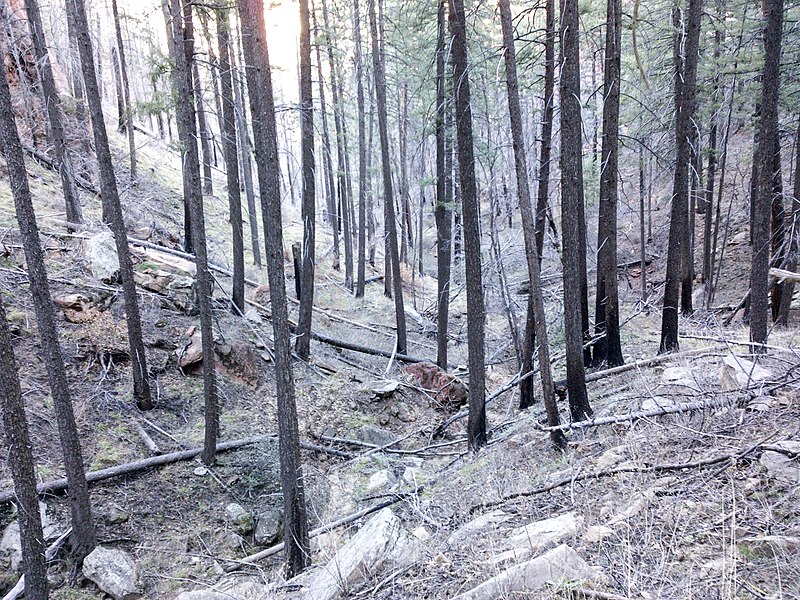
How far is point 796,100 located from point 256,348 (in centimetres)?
1565

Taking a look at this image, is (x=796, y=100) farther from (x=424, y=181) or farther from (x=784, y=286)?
(x=424, y=181)

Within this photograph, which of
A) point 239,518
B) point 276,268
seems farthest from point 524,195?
point 239,518

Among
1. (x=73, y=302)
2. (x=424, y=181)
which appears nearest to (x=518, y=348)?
(x=424, y=181)

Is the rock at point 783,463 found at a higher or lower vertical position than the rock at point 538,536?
higher

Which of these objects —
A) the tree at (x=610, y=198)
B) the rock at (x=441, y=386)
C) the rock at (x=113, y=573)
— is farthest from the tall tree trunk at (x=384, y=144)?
the rock at (x=113, y=573)

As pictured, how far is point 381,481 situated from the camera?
9.23 metres

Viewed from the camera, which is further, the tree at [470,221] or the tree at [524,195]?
the tree at [470,221]

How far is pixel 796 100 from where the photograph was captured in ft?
43.2

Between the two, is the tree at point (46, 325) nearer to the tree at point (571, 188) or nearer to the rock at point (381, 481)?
the rock at point (381, 481)

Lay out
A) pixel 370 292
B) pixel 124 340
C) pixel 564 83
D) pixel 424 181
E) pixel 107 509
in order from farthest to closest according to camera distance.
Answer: pixel 370 292 → pixel 424 181 → pixel 124 340 → pixel 107 509 → pixel 564 83

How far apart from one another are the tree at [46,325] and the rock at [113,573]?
203 millimetres

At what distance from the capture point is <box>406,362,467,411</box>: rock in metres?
13.3

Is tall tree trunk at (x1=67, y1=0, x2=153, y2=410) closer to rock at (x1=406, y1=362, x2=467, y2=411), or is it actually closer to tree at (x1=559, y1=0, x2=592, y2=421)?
rock at (x1=406, y1=362, x2=467, y2=411)

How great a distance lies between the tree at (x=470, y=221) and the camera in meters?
8.21
